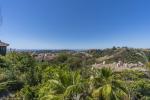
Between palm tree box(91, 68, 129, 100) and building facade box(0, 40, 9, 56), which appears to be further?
building facade box(0, 40, 9, 56)

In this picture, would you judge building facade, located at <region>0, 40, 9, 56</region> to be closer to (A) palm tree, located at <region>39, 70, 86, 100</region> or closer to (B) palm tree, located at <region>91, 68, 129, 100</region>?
(A) palm tree, located at <region>39, 70, 86, 100</region>

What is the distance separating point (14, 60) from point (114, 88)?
1998 cm

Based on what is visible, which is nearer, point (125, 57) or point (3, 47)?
point (3, 47)

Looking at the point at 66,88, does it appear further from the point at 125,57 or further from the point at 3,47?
the point at 125,57

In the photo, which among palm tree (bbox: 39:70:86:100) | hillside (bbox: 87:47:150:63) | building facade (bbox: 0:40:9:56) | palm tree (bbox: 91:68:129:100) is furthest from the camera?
hillside (bbox: 87:47:150:63)

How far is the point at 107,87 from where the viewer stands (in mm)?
17656

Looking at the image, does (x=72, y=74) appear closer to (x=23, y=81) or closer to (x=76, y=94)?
(x=76, y=94)

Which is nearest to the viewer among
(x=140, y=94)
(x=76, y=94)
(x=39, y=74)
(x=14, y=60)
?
(x=76, y=94)

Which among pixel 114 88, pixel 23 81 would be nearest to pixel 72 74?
pixel 114 88

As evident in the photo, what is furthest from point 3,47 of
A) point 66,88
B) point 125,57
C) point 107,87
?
point 107,87

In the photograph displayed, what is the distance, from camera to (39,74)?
92.4 feet

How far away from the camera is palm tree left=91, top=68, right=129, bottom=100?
17.5 meters

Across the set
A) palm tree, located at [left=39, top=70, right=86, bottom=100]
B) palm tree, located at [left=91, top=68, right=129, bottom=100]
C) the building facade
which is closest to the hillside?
the building facade

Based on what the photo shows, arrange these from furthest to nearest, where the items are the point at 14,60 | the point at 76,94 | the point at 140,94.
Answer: the point at 14,60 → the point at 140,94 → the point at 76,94
